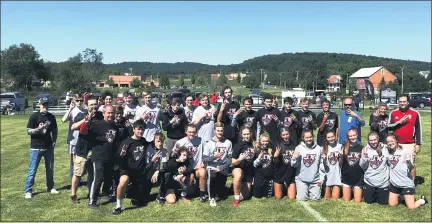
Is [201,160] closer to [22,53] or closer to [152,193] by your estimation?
[152,193]

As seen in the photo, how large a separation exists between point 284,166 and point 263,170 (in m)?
0.40

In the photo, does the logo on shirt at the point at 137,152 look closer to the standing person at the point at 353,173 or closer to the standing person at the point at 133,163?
the standing person at the point at 133,163

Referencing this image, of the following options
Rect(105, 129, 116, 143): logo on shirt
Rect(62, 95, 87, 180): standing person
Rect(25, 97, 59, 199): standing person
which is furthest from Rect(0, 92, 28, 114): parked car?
Rect(105, 129, 116, 143): logo on shirt

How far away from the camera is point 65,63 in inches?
3364

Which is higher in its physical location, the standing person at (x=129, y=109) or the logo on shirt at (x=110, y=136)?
the standing person at (x=129, y=109)

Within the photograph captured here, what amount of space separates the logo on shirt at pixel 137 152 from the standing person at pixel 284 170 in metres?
2.43

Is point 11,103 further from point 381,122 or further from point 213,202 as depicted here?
point 381,122

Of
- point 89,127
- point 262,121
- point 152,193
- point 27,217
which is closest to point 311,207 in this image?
point 262,121

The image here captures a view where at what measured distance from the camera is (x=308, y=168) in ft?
22.8

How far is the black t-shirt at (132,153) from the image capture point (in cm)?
647

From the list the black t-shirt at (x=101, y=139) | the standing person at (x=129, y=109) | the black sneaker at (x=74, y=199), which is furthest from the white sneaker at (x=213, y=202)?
the black sneaker at (x=74, y=199)

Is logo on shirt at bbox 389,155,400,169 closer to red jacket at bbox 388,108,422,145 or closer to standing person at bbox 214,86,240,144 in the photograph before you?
red jacket at bbox 388,108,422,145

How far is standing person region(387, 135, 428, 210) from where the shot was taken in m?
6.54

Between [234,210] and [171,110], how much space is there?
96.3 inches
